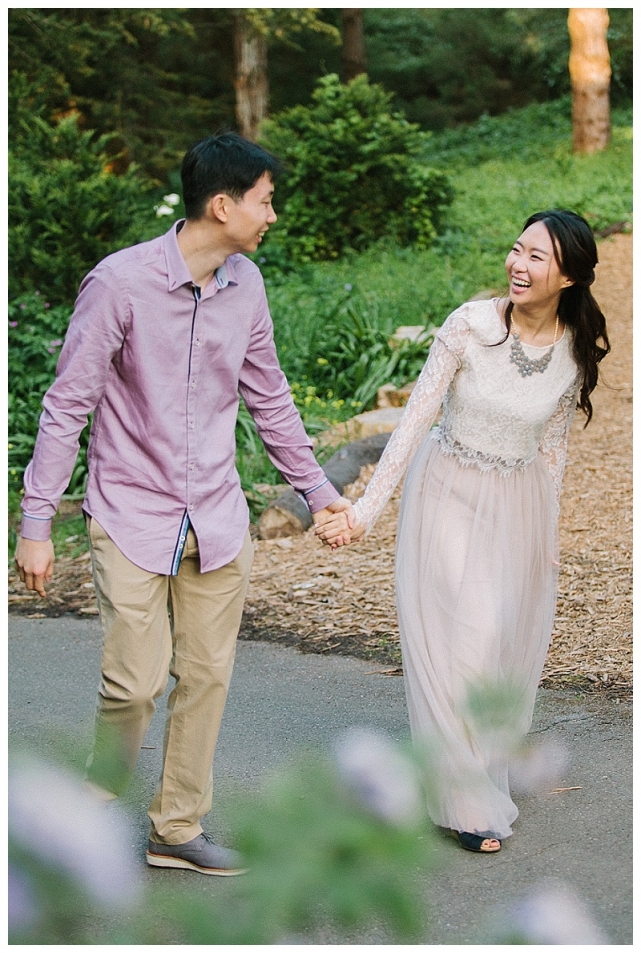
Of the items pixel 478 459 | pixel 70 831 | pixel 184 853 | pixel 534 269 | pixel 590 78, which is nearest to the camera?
pixel 70 831

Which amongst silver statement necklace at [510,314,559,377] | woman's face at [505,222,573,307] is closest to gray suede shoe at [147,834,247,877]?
silver statement necklace at [510,314,559,377]

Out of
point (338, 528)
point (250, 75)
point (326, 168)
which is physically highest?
point (250, 75)

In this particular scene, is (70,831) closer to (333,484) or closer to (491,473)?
(491,473)

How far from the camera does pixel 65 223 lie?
889 cm

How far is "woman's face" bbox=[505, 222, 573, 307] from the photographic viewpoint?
3.31m

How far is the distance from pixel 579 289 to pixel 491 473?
61 cm

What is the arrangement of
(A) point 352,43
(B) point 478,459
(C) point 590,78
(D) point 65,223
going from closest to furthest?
(B) point 478,459
(D) point 65,223
(C) point 590,78
(A) point 352,43

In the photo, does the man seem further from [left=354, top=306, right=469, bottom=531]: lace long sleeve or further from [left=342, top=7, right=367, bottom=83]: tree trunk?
[left=342, top=7, right=367, bottom=83]: tree trunk

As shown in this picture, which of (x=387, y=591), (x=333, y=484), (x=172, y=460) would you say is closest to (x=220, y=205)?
(x=172, y=460)

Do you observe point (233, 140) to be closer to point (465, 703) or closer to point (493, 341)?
point (493, 341)

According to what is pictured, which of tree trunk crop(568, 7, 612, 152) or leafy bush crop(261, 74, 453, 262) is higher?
tree trunk crop(568, 7, 612, 152)

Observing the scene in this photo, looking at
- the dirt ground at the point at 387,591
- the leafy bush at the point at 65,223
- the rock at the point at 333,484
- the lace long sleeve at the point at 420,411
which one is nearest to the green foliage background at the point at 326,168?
the leafy bush at the point at 65,223

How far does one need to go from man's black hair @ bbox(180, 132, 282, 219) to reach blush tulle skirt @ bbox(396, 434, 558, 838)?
1123 millimetres

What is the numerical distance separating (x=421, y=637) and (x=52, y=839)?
2.58 m
